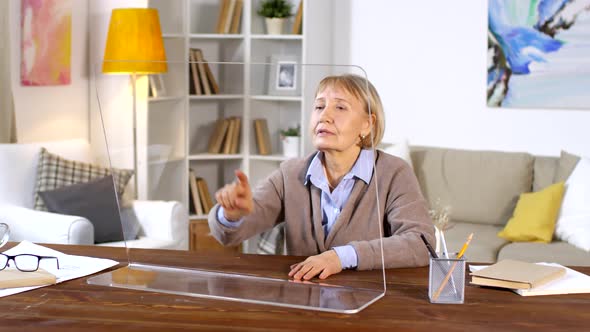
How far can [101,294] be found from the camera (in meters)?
1.83

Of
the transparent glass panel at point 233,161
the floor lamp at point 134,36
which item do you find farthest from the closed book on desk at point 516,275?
the floor lamp at point 134,36

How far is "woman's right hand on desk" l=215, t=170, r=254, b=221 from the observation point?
2096mm

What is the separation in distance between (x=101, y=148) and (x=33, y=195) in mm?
1965

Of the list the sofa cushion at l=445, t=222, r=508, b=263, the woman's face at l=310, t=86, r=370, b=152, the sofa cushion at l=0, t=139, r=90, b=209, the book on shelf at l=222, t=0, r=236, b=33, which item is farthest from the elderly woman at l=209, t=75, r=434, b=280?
the book on shelf at l=222, t=0, r=236, b=33

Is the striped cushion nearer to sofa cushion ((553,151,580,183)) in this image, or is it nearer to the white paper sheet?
the white paper sheet

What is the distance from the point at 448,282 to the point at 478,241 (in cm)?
A: 245

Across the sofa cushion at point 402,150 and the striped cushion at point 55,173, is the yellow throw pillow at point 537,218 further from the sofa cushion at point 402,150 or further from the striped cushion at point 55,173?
the striped cushion at point 55,173

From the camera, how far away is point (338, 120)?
201 cm

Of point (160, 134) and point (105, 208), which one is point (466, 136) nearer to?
point (105, 208)

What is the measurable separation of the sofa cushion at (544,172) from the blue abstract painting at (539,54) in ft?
1.29

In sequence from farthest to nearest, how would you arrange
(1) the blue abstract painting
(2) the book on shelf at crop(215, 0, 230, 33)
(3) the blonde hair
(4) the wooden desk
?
(1) the blue abstract painting, (2) the book on shelf at crop(215, 0, 230, 33), (3) the blonde hair, (4) the wooden desk

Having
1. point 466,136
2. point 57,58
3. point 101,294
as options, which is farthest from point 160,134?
point 466,136

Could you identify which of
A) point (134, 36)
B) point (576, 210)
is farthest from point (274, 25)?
point (576, 210)

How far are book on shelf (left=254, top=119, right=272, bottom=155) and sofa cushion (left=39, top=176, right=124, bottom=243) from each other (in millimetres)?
1852
